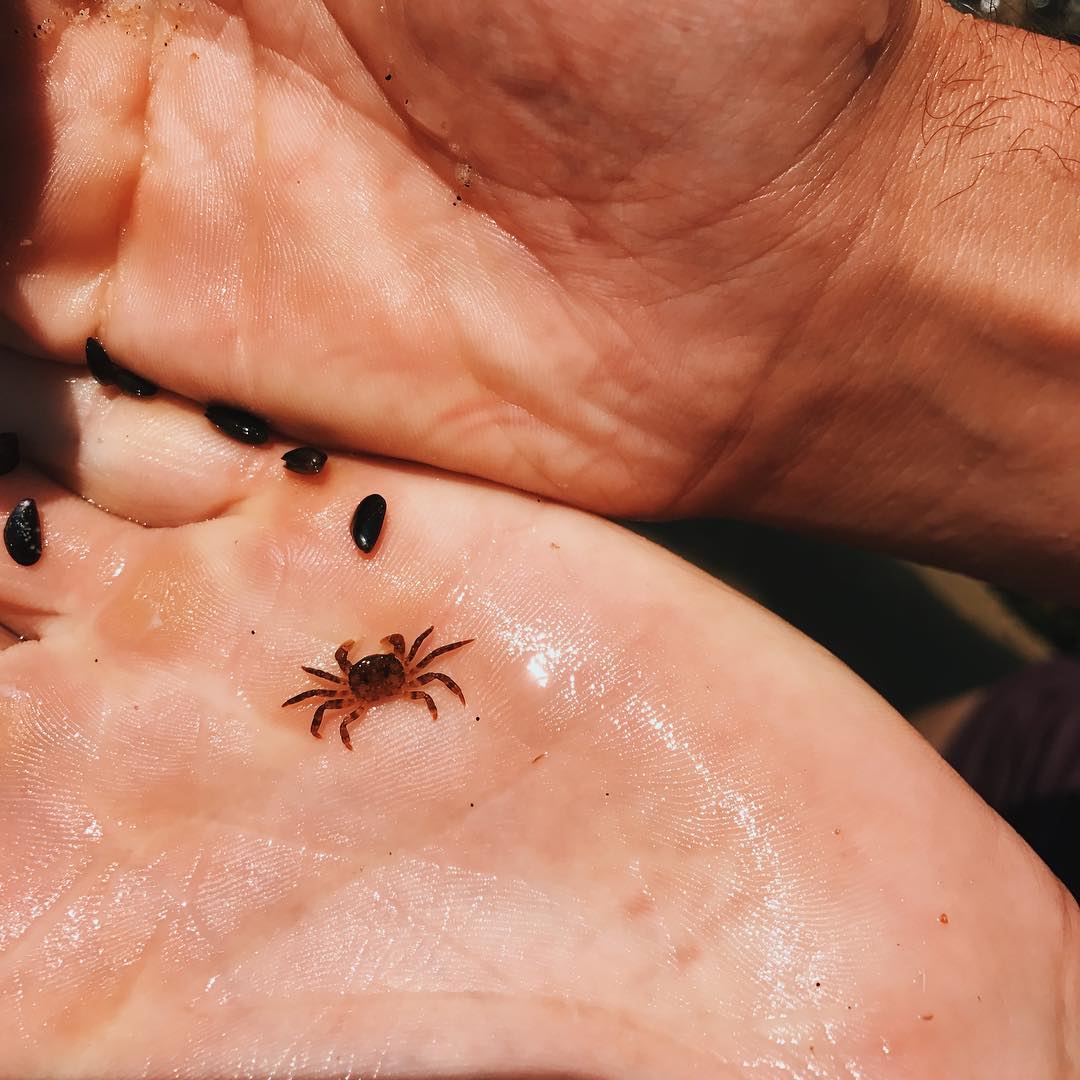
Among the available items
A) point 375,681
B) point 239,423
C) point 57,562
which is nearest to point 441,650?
point 375,681

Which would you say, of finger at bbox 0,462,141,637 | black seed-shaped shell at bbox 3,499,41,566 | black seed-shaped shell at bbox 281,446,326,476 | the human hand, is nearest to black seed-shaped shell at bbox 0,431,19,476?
finger at bbox 0,462,141,637

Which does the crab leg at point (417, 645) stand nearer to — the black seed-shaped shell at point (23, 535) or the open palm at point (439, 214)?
the open palm at point (439, 214)

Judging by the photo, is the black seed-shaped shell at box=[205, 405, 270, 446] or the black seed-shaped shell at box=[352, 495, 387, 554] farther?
the black seed-shaped shell at box=[205, 405, 270, 446]

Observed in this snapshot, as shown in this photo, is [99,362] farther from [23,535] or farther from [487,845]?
[487,845]

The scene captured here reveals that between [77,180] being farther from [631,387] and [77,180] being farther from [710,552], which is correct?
[710,552]

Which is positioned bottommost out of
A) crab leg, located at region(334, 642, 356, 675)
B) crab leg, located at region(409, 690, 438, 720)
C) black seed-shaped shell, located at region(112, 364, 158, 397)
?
crab leg, located at region(334, 642, 356, 675)

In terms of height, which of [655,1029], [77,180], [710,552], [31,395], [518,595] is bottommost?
[710,552]

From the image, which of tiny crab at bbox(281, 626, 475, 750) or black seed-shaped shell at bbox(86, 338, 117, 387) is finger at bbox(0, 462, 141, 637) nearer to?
black seed-shaped shell at bbox(86, 338, 117, 387)

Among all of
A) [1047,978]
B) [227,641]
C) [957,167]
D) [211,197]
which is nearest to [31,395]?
[211,197]
